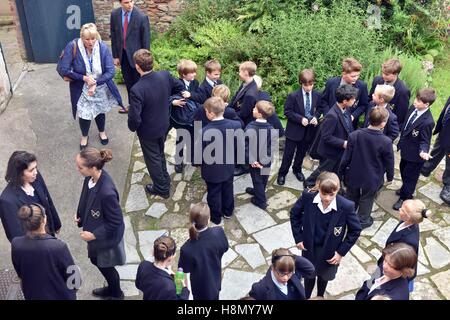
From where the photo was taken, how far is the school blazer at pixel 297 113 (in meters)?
6.58

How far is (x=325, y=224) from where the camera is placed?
189 inches

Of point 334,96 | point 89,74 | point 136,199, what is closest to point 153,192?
point 136,199

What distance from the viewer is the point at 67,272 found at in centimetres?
432

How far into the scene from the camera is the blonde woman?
682cm

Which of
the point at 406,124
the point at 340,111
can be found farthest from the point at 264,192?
the point at 406,124

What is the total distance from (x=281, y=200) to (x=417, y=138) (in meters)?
1.85

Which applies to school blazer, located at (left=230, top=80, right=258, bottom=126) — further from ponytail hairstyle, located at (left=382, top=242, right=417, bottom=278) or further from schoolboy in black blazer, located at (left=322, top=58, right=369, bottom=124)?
ponytail hairstyle, located at (left=382, top=242, right=417, bottom=278)

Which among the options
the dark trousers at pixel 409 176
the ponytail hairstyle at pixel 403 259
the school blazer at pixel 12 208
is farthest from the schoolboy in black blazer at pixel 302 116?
the school blazer at pixel 12 208

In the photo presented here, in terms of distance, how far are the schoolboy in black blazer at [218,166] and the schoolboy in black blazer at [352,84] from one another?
1527 millimetres

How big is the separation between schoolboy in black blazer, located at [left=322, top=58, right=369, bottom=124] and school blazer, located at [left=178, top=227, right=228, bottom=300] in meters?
2.89

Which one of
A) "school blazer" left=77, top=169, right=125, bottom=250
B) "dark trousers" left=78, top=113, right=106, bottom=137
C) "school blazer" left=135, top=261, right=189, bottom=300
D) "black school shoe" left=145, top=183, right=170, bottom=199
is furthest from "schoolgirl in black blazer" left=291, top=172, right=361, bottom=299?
"dark trousers" left=78, top=113, right=106, bottom=137

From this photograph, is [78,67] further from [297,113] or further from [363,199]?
[363,199]

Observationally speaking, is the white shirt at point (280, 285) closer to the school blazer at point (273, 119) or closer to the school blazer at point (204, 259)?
the school blazer at point (204, 259)

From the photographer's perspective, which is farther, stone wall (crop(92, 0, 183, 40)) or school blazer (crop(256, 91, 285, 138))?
stone wall (crop(92, 0, 183, 40))
